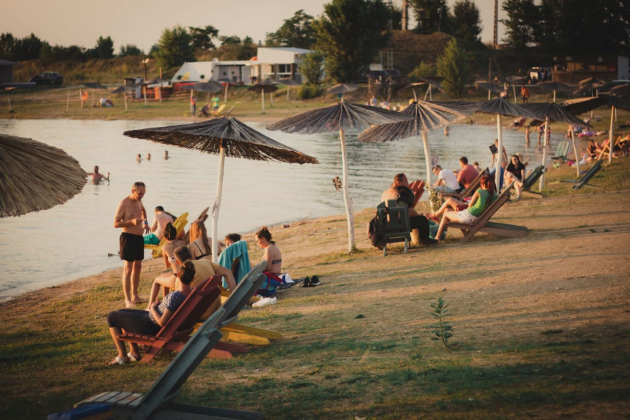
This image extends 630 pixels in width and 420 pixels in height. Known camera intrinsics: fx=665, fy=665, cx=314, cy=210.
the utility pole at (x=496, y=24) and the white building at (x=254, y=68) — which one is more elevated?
the utility pole at (x=496, y=24)

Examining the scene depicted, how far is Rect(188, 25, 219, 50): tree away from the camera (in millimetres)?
110688

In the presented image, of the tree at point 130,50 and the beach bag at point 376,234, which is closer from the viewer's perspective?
the beach bag at point 376,234

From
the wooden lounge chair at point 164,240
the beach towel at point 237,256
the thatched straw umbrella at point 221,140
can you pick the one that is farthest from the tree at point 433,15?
the beach towel at point 237,256

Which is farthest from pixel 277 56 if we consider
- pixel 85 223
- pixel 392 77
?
pixel 85 223

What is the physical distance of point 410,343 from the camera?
18.3ft

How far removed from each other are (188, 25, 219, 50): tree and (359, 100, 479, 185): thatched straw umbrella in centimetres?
10276

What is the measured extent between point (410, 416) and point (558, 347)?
58.9 inches

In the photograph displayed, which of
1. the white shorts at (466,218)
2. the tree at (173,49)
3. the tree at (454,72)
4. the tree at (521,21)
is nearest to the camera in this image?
the white shorts at (466,218)

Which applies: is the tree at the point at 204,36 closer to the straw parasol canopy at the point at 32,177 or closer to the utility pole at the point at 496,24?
the utility pole at the point at 496,24

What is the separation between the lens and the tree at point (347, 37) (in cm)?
6156

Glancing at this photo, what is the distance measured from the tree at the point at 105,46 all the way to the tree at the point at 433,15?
6046cm

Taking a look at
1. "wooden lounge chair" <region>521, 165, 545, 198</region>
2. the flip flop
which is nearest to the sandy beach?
the flip flop

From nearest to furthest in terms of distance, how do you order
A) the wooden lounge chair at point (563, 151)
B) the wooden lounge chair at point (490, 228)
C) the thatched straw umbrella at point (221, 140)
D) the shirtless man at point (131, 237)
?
the thatched straw umbrella at point (221, 140), the shirtless man at point (131, 237), the wooden lounge chair at point (490, 228), the wooden lounge chair at point (563, 151)

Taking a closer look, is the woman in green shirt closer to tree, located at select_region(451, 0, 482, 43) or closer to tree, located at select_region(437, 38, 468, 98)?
tree, located at select_region(437, 38, 468, 98)
